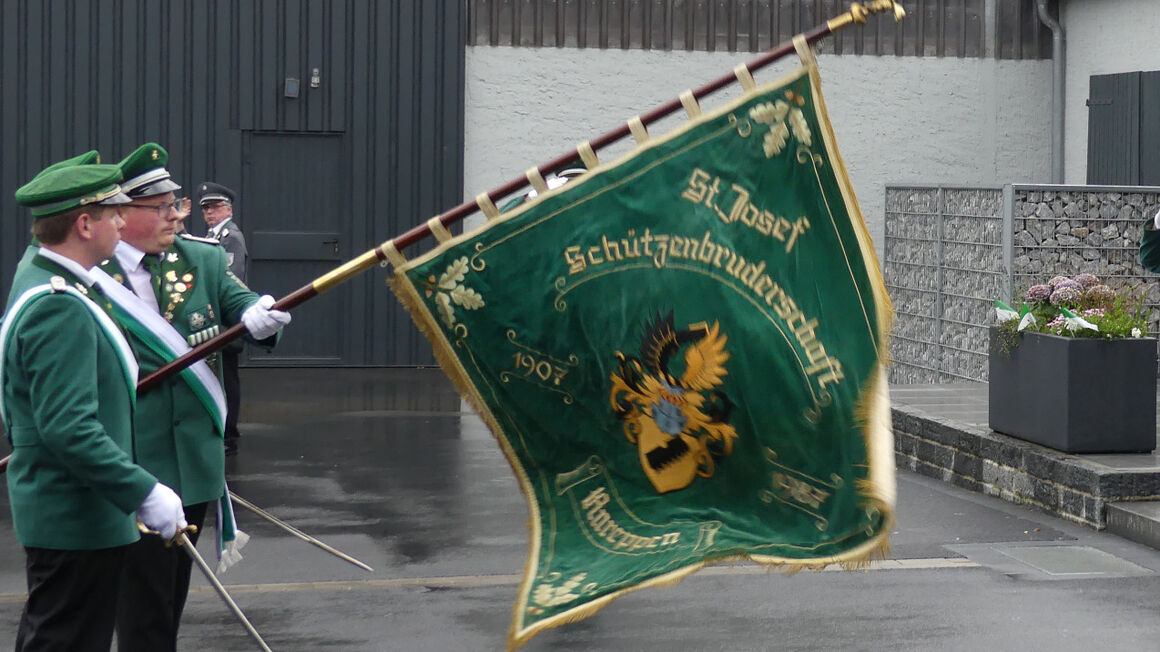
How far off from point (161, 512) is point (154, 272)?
133cm

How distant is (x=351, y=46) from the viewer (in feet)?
53.5

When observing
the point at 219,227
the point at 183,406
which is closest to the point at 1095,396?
the point at 183,406

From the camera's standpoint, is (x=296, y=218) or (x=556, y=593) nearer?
(x=556, y=593)

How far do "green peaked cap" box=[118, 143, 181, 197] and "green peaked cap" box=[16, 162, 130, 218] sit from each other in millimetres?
740

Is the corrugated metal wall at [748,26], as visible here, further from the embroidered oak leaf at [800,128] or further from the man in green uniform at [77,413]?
the man in green uniform at [77,413]

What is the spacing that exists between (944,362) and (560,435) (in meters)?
10.6

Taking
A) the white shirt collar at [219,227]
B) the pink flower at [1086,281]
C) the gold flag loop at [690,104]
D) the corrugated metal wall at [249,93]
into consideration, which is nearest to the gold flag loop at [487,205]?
the gold flag loop at [690,104]

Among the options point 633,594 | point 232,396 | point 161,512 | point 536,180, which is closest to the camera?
point 161,512

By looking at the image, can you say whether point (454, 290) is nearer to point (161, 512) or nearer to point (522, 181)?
point (522, 181)

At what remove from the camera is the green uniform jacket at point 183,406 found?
5.27m

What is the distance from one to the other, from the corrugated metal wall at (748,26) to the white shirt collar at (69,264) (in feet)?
41.2

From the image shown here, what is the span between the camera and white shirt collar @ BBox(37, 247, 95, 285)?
439 centimetres

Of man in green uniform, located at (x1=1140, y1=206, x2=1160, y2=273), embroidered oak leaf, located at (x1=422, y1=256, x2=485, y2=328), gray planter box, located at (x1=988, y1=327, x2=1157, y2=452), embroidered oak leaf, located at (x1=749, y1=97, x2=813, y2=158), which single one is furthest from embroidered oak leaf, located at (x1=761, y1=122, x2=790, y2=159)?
gray planter box, located at (x1=988, y1=327, x2=1157, y2=452)

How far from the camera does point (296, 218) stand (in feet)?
53.8
